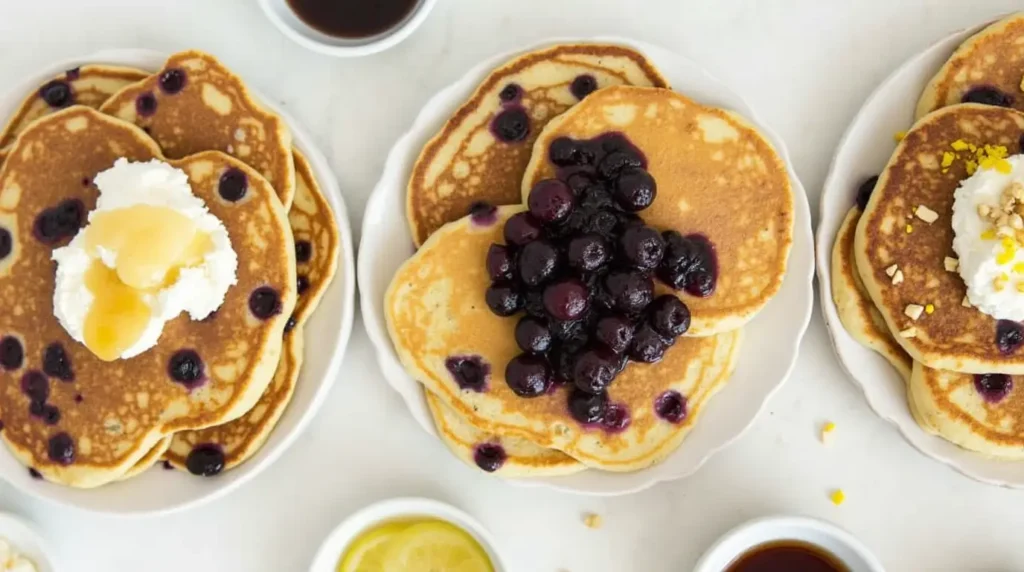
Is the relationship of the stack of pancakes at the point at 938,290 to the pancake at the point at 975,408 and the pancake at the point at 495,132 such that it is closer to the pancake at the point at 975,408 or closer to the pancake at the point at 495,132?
the pancake at the point at 975,408

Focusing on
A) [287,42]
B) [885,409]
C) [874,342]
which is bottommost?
[885,409]

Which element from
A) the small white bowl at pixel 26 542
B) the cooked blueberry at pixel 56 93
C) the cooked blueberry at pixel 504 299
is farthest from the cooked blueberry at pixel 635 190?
the small white bowl at pixel 26 542

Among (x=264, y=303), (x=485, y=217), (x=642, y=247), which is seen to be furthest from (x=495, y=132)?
(x=264, y=303)

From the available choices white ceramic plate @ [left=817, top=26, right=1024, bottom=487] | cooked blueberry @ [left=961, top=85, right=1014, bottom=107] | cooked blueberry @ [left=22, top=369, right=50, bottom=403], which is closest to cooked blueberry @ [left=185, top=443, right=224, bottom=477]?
cooked blueberry @ [left=22, top=369, right=50, bottom=403]

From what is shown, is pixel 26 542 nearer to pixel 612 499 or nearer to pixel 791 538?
pixel 612 499

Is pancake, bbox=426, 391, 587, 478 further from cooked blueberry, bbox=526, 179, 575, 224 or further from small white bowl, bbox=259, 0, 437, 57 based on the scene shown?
small white bowl, bbox=259, 0, 437, 57

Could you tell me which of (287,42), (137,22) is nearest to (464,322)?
(287,42)

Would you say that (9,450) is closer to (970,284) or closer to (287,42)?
(287,42)
